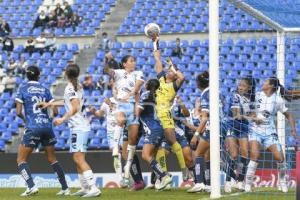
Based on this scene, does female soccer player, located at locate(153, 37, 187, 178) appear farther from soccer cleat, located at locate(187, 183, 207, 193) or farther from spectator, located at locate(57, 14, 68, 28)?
spectator, located at locate(57, 14, 68, 28)

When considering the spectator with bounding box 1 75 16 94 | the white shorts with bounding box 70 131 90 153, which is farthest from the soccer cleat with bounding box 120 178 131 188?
the spectator with bounding box 1 75 16 94

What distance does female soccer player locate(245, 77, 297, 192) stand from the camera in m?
14.6

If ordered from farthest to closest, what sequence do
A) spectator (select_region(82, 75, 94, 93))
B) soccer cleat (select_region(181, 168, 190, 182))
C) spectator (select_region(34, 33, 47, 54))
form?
spectator (select_region(34, 33, 47, 54)) < spectator (select_region(82, 75, 94, 93)) < soccer cleat (select_region(181, 168, 190, 182))

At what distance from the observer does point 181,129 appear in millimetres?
15531

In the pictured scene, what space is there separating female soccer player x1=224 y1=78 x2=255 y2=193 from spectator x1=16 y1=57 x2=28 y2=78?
16.6 m

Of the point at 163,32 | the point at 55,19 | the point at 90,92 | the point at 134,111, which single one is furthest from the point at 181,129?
the point at 55,19

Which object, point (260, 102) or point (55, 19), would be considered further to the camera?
point (55, 19)

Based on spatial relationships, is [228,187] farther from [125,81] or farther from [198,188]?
[125,81]

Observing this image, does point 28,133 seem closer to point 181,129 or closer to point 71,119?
point 71,119

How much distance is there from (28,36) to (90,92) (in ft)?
21.6

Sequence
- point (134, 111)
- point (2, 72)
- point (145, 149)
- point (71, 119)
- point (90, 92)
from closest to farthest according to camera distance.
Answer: point (71, 119)
point (145, 149)
point (134, 111)
point (90, 92)
point (2, 72)

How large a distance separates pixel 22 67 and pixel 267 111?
1736 cm

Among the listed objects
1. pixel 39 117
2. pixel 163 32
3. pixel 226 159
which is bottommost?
pixel 226 159

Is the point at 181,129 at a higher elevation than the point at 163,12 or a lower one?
lower
